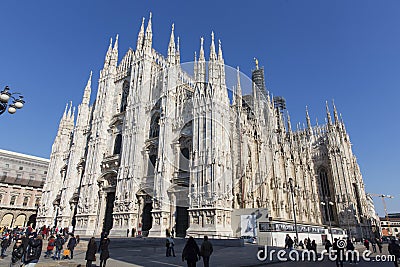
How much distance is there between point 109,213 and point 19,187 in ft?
89.6

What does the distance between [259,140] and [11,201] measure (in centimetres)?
4428

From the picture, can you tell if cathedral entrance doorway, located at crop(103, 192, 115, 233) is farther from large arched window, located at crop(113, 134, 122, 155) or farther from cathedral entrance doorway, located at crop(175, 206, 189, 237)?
cathedral entrance doorway, located at crop(175, 206, 189, 237)

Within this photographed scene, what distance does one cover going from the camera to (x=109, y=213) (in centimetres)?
3034

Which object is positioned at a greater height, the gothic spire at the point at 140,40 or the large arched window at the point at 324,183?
the gothic spire at the point at 140,40

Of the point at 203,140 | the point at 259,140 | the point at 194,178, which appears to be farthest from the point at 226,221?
the point at 259,140

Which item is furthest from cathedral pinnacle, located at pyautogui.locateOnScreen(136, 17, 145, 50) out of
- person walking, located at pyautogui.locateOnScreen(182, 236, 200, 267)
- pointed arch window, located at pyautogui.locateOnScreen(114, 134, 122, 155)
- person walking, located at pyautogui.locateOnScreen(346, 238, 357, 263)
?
person walking, located at pyautogui.locateOnScreen(346, 238, 357, 263)

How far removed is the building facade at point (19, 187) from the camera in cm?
4369

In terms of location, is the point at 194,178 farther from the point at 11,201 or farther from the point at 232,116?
the point at 11,201

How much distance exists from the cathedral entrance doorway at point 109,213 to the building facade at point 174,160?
0.12 m

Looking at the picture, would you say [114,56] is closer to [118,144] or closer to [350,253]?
[118,144]

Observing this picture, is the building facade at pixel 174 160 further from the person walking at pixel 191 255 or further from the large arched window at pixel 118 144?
the person walking at pixel 191 255

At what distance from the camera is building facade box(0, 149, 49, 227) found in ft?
143

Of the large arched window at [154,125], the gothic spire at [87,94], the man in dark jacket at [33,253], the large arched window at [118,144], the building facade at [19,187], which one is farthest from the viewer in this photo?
the building facade at [19,187]

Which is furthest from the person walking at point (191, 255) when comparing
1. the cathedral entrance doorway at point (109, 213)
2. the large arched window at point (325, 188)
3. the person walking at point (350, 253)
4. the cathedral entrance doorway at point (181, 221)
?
the large arched window at point (325, 188)
